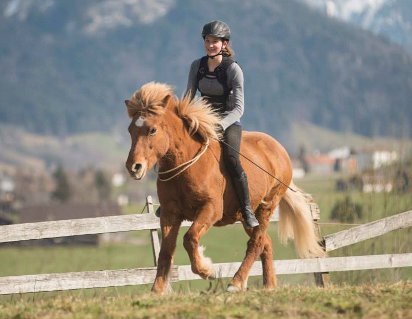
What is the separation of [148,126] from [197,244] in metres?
1.20

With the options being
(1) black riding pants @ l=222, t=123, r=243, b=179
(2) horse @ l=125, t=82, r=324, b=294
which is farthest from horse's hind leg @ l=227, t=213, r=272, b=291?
(1) black riding pants @ l=222, t=123, r=243, b=179

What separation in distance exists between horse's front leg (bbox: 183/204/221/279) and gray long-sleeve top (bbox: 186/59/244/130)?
1106 mm

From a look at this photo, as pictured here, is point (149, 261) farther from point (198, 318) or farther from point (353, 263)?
point (198, 318)

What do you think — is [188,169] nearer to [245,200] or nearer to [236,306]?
[245,200]

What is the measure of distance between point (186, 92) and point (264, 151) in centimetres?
154

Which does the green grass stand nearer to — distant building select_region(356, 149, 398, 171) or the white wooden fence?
the white wooden fence

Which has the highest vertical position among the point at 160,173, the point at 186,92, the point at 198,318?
the point at 186,92

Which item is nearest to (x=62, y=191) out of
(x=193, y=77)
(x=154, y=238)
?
(x=154, y=238)

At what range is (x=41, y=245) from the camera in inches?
3750

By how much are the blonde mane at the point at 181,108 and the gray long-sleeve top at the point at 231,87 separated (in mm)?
142

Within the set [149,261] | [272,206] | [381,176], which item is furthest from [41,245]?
[272,206]

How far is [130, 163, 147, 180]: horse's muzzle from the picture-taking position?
27.6ft

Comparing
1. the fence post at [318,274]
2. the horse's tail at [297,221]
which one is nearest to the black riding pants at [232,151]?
the horse's tail at [297,221]

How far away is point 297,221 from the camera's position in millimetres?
11867
